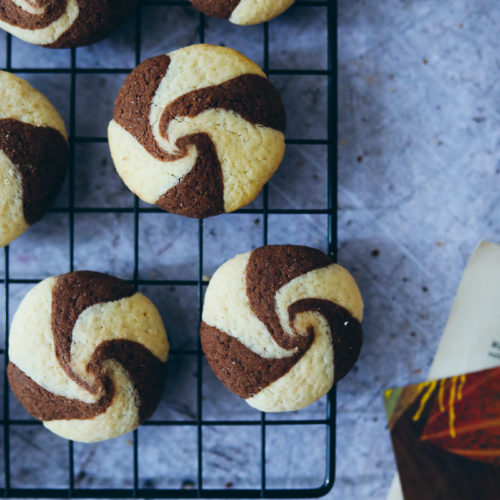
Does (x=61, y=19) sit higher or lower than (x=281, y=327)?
higher

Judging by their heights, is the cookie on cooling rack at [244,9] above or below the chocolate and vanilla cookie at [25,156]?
above

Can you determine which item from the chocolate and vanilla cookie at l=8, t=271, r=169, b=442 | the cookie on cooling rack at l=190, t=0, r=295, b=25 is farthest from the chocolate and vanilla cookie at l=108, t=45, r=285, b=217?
the chocolate and vanilla cookie at l=8, t=271, r=169, b=442

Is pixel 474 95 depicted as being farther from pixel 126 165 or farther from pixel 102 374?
pixel 102 374

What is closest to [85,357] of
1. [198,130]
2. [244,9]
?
[198,130]

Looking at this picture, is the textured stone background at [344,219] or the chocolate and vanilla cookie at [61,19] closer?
the chocolate and vanilla cookie at [61,19]

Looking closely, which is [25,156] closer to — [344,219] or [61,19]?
[61,19]

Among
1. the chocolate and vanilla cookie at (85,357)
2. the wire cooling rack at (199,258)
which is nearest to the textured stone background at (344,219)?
the wire cooling rack at (199,258)

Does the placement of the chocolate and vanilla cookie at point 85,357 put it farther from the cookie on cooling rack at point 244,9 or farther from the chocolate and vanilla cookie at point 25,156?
the cookie on cooling rack at point 244,9
